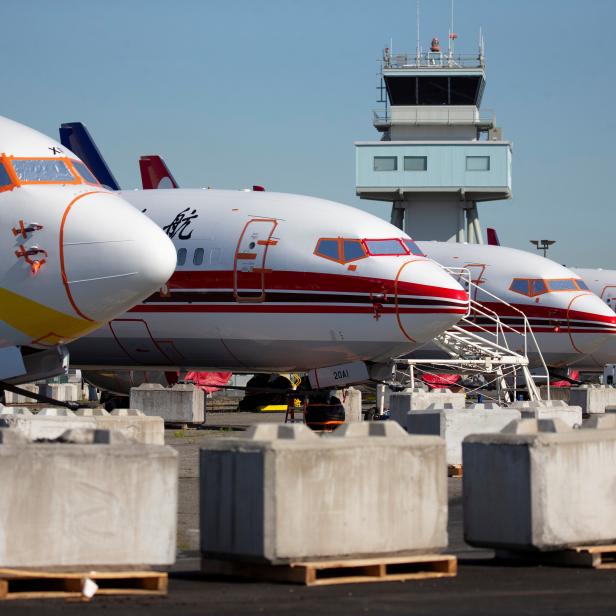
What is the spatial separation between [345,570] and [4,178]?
9255 mm

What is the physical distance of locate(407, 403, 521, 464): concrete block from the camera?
18562mm

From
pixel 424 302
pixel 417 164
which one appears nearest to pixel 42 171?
pixel 424 302

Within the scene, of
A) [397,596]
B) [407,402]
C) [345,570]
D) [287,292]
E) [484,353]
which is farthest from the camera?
[484,353]

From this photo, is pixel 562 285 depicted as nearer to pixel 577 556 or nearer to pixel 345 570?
pixel 577 556

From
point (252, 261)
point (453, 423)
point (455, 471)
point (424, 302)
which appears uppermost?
point (252, 261)

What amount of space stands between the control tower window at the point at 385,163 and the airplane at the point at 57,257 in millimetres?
52854

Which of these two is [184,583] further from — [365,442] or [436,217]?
[436,217]

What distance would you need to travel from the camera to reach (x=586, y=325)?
38406mm

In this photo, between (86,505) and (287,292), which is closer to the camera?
(86,505)

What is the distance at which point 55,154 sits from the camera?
60.2ft

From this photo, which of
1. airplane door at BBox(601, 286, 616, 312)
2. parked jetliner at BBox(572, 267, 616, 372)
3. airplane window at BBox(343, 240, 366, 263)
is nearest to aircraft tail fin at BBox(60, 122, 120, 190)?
airplane window at BBox(343, 240, 366, 263)

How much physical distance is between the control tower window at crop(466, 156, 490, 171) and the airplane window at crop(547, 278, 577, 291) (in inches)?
1256

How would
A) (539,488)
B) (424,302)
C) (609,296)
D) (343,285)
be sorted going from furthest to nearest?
(609,296), (343,285), (424,302), (539,488)

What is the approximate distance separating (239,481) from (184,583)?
868 millimetres
